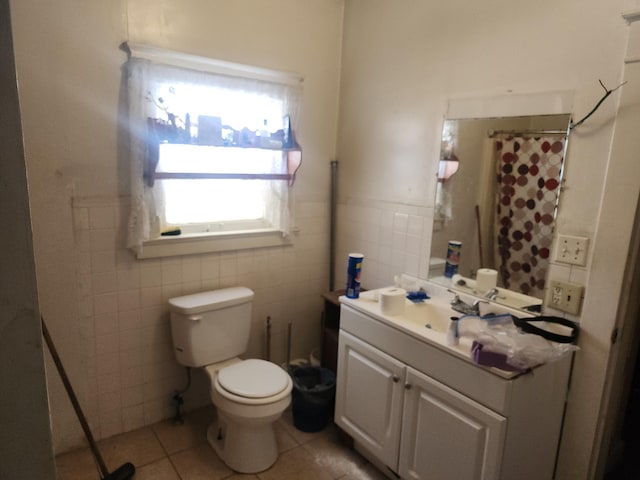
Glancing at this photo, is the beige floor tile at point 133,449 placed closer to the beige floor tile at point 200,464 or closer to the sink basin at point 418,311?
the beige floor tile at point 200,464

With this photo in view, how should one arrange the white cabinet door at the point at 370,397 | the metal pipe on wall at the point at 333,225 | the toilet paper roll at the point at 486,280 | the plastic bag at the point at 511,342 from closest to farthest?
the plastic bag at the point at 511,342, the white cabinet door at the point at 370,397, the toilet paper roll at the point at 486,280, the metal pipe on wall at the point at 333,225

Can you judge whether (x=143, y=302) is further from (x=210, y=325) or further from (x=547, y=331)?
(x=547, y=331)

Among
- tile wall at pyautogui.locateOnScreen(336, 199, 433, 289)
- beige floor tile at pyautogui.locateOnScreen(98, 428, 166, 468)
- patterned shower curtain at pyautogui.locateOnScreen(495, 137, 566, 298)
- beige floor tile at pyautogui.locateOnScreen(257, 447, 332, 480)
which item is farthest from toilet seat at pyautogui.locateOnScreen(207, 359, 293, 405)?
patterned shower curtain at pyautogui.locateOnScreen(495, 137, 566, 298)

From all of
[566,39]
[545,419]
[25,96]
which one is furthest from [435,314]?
[25,96]

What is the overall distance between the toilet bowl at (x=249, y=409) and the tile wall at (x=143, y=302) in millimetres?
386

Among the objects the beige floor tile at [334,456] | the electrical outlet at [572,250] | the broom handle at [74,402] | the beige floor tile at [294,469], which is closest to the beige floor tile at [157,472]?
the broom handle at [74,402]

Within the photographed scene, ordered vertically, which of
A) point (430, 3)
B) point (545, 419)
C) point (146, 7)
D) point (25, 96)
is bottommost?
point (545, 419)

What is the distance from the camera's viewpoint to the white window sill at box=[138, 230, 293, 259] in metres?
2.18

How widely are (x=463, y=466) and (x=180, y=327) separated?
57.3 inches

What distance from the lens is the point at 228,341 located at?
2.29 metres

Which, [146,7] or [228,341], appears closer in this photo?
[146,7]

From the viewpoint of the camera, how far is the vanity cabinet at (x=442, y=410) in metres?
1.47

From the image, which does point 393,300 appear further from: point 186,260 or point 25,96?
point 25,96

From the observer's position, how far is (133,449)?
7.03ft
